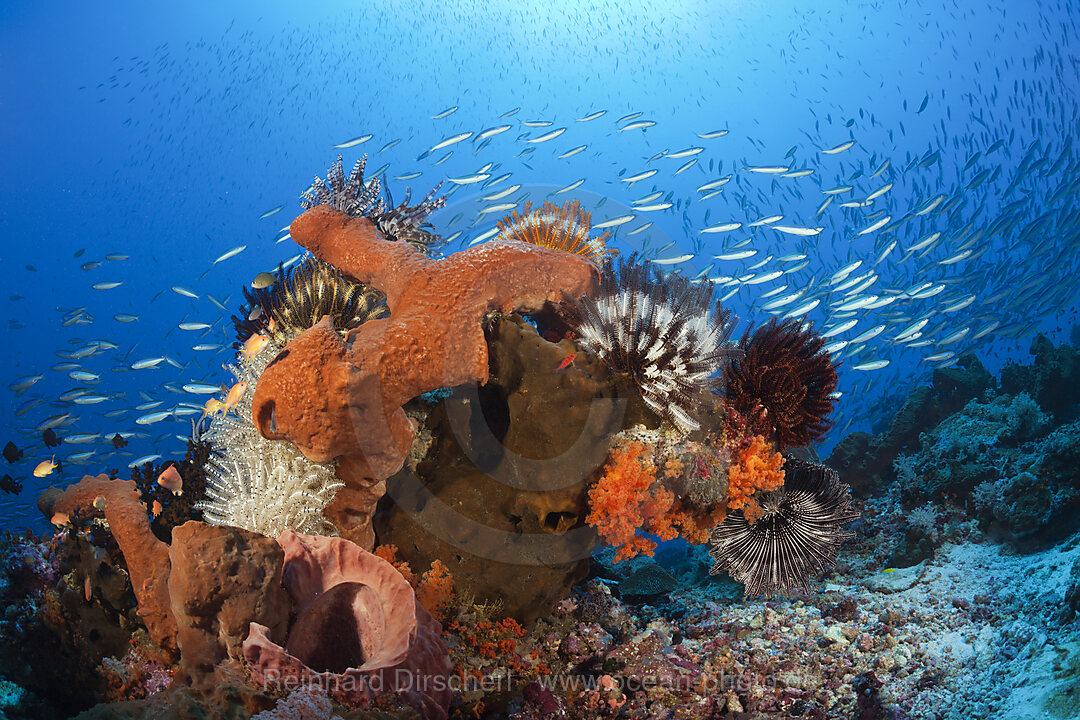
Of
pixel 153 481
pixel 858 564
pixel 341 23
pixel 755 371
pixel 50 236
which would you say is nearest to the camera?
pixel 755 371

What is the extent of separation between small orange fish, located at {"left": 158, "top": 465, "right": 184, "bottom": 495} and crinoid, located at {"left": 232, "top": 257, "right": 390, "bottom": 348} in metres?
1.73

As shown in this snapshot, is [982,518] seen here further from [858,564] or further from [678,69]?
[678,69]

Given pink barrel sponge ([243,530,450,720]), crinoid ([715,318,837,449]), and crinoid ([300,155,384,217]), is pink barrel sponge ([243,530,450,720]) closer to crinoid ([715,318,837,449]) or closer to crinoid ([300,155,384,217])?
crinoid ([715,318,837,449])

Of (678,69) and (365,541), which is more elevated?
(678,69)

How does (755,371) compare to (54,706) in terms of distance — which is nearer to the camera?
(54,706)

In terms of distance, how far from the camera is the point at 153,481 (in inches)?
217

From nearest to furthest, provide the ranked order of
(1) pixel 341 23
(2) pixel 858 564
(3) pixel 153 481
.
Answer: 1. (3) pixel 153 481
2. (2) pixel 858 564
3. (1) pixel 341 23

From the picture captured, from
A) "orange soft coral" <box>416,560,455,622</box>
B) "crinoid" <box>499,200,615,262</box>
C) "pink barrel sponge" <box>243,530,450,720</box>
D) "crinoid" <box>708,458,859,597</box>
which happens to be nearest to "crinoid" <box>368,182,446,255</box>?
"crinoid" <box>499,200,615,262</box>

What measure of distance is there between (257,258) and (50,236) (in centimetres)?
2458

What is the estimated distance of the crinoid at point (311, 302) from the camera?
15.6 feet

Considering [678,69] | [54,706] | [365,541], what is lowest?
[54,706]

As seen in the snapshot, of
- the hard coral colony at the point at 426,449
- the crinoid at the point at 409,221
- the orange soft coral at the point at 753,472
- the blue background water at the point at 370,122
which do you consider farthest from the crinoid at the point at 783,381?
the blue background water at the point at 370,122

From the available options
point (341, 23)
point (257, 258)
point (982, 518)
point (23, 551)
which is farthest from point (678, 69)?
point (23, 551)

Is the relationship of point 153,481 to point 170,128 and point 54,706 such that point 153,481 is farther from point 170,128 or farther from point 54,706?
point 170,128
